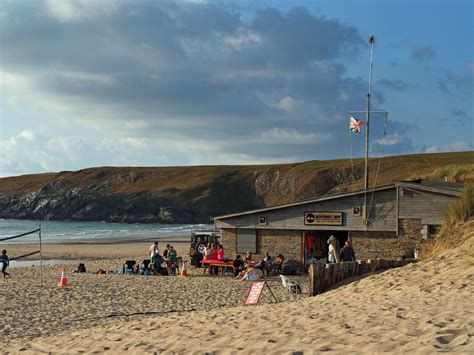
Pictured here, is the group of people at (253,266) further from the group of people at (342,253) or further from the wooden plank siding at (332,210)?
the group of people at (342,253)

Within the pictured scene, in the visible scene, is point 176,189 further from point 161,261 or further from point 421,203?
point 421,203

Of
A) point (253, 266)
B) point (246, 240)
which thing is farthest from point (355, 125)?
point (253, 266)

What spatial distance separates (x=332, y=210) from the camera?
23.7 m

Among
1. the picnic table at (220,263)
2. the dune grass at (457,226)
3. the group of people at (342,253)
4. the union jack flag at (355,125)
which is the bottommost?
the picnic table at (220,263)

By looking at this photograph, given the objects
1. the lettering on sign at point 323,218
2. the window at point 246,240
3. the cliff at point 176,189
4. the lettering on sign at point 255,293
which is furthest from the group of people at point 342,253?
the cliff at point 176,189

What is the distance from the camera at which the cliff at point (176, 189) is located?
108500 millimetres

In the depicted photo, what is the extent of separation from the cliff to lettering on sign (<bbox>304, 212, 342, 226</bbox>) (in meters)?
70.7

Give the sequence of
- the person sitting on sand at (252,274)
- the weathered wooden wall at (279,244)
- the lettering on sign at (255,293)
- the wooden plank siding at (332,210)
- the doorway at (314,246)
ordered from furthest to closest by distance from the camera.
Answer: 1. the weathered wooden wall at (279,244)
2. the doorway at (314,246)
3. the wooden plank siding at (332,210)
4. the person sitting on sand at (252,274)
5. the lettering on sign at (255,293)

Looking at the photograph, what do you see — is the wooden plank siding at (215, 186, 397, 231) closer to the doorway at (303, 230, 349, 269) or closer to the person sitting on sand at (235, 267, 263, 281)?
the doorway at (303, 230, 349, 269)

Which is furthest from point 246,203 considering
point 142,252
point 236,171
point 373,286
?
point 373,286

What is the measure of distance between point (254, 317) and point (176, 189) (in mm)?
111444

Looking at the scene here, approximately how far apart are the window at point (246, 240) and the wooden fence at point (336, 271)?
920cm

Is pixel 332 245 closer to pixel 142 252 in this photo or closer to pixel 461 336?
pixel 461 336

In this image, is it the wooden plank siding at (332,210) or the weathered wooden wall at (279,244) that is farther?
the weathered wooden wall at (279,244)
